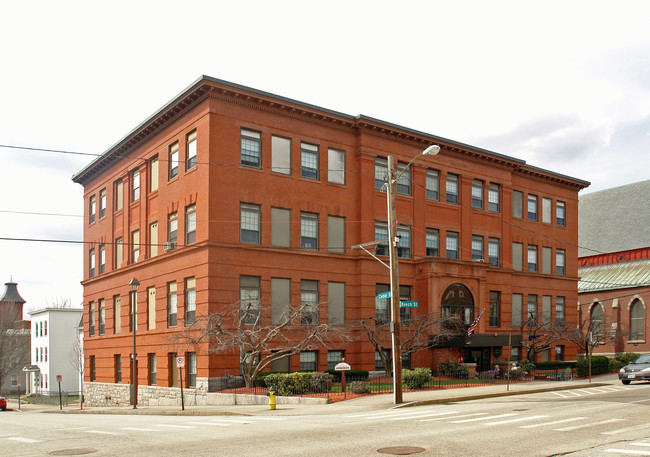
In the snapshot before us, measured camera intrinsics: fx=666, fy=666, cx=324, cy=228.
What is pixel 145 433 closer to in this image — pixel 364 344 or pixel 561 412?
pixel 561 412

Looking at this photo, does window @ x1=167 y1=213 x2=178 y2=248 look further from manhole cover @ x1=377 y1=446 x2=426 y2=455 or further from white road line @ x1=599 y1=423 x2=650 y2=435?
white road line @ x1=599 y1=423 x2=650 y2=435

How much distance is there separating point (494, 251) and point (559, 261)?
9314 mm

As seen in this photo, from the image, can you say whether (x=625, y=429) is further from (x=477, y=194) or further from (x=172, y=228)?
(x=477, y=194)

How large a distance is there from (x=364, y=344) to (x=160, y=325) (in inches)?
477

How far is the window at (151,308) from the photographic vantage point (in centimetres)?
4059

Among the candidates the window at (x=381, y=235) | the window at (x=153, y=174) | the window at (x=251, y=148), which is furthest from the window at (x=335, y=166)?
the window at (x=153, y=174)

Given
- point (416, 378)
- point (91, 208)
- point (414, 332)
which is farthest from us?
point (91, 208)

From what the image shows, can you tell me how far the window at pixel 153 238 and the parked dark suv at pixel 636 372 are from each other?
2751cm

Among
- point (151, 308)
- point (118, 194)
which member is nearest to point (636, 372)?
point (151, 308)

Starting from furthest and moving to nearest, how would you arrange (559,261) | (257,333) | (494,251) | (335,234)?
(559,261) < (494,251) < (335,234) < (257,333)

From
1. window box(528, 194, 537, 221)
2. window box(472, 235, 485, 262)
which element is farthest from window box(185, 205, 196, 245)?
window box(528, 194, 537, 221)

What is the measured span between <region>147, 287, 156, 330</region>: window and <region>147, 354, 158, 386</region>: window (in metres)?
1.77

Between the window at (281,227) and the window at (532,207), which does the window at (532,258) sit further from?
the window at (281,227)

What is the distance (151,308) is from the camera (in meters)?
41.0
